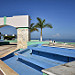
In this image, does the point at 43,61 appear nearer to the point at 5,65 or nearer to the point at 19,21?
the point at 5,65

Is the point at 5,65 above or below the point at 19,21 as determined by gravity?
below

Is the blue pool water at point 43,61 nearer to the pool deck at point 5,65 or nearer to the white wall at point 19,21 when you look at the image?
the pool deck at point 5,65

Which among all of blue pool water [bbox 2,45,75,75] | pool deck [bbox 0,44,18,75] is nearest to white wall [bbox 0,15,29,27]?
pool deck [bbox 0,44,18,75]

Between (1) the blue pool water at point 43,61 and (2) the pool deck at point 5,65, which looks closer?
(2) the pool deck at point 5,65

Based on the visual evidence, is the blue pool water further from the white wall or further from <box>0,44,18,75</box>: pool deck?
the white wall

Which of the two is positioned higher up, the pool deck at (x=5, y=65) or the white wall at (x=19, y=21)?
the white wall at (x=19, y=21)

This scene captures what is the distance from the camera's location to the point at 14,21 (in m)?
11.5

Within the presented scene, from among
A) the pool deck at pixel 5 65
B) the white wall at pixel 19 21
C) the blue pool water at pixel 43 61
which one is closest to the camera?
the pool deck at pixel 5 65

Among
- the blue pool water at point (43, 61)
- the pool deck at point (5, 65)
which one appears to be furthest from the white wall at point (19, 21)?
the blue pool water at point (43, 61)

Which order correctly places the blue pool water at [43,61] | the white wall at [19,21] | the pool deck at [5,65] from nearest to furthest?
the pool deck at [5,65] → the blue pool water at [43,61] → the white wall at [19,21]

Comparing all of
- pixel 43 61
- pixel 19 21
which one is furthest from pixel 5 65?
pixel 19 21

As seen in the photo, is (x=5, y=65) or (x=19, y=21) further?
(x=19, y=21)

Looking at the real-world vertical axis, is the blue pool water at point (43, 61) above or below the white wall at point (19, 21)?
below

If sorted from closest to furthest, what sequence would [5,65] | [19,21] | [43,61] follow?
1. [5,65]
2. [43,61]
3. [19,21]
